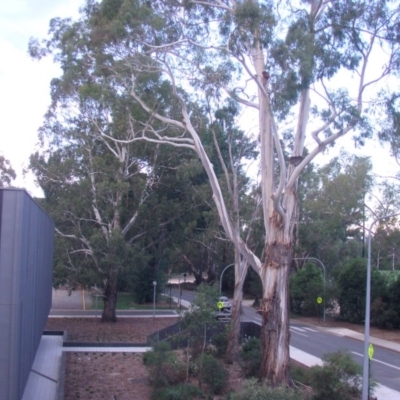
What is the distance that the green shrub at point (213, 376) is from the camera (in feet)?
63.0

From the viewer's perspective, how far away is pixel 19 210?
11.2m

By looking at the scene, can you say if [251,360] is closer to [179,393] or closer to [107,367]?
[179,393]

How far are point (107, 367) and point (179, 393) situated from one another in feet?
20.7

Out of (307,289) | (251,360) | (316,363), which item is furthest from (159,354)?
(307,289)

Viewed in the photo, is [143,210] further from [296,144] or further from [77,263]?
[296,144]

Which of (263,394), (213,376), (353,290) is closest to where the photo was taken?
(263,394)

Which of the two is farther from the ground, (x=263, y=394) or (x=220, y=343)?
(x=263, y=394)

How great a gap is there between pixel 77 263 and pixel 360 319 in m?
21.4

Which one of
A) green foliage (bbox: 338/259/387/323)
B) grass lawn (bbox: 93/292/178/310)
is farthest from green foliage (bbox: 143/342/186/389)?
green foliage (bbox: 338/259/387/323)

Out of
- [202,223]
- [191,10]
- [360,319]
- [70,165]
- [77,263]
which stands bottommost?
[360,319]

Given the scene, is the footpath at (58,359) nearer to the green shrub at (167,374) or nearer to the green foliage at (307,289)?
the green shrub at (167,374)

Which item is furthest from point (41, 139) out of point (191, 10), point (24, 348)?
point (24, 348)

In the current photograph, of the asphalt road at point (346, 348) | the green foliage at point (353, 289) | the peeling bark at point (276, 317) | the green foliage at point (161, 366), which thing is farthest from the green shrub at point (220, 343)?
the green foliage at point (353, 289)

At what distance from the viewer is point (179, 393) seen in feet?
58.0
